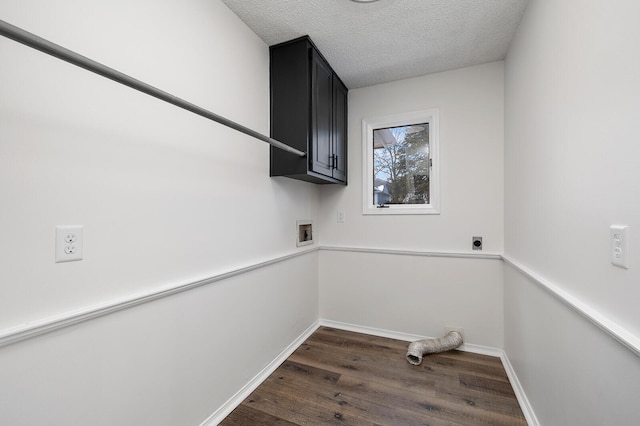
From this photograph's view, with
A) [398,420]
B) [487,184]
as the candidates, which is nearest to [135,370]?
[398,420]

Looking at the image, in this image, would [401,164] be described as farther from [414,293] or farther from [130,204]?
[130,204]

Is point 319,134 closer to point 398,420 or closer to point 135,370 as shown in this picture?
point 135,370

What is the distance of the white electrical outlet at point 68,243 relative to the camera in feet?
2.81

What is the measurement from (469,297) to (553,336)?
1027 millimetres

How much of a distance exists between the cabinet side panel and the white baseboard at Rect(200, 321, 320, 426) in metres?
1.39

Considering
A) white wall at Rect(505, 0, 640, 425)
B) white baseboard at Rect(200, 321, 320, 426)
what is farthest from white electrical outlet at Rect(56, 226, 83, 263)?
white wall at Rect(505, 0, 640, 425)

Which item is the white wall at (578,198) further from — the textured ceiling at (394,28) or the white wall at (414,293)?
the white wall at (414,293)

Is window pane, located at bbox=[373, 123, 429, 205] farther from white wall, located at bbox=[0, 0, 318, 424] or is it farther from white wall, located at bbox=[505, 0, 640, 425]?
white wall, located at bbox=[0, 0, 318, 424]

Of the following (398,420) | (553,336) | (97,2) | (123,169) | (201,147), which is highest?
(97,2)

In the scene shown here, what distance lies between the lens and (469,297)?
2.18m

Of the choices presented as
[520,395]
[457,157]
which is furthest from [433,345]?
[457,157]

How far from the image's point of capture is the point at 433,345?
2.09 metres

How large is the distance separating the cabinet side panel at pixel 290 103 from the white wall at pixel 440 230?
Result: 34.4 inches

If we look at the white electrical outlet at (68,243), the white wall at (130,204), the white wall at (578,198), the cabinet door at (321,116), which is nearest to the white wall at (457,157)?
the white wall at (578,198)
